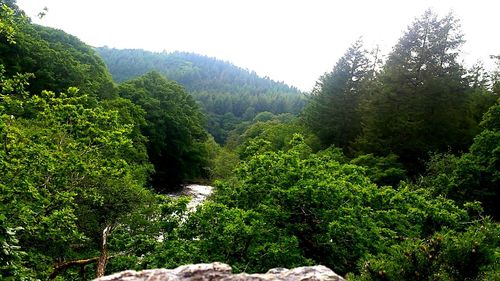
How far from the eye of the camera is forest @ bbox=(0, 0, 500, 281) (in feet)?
34.2

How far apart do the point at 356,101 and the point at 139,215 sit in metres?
23.8

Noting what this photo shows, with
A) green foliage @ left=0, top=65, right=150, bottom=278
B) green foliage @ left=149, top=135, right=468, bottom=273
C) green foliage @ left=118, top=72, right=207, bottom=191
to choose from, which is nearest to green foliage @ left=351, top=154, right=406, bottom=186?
green foliage @ left=149, top=135, right=468, bottom=273

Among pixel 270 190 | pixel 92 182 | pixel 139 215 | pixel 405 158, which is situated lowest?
pixel 139 215

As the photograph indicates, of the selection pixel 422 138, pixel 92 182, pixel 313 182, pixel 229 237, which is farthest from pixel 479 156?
pixel 92 182

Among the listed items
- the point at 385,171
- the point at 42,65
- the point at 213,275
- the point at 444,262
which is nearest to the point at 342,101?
the point at 385,171

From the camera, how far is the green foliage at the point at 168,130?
48.7m

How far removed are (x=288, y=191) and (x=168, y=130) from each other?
130 feet

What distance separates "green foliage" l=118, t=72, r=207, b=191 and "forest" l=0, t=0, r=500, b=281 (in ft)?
41.8

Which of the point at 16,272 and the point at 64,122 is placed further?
the point at 64,122

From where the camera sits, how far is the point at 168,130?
5106 cm

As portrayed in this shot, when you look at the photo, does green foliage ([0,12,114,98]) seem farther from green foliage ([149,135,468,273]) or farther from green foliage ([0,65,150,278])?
green foliage ([149,135,468,273])

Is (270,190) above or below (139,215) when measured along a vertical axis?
above

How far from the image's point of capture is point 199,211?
531 inches

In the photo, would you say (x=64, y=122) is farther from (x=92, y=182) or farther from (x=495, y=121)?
(x=495, y=121)
